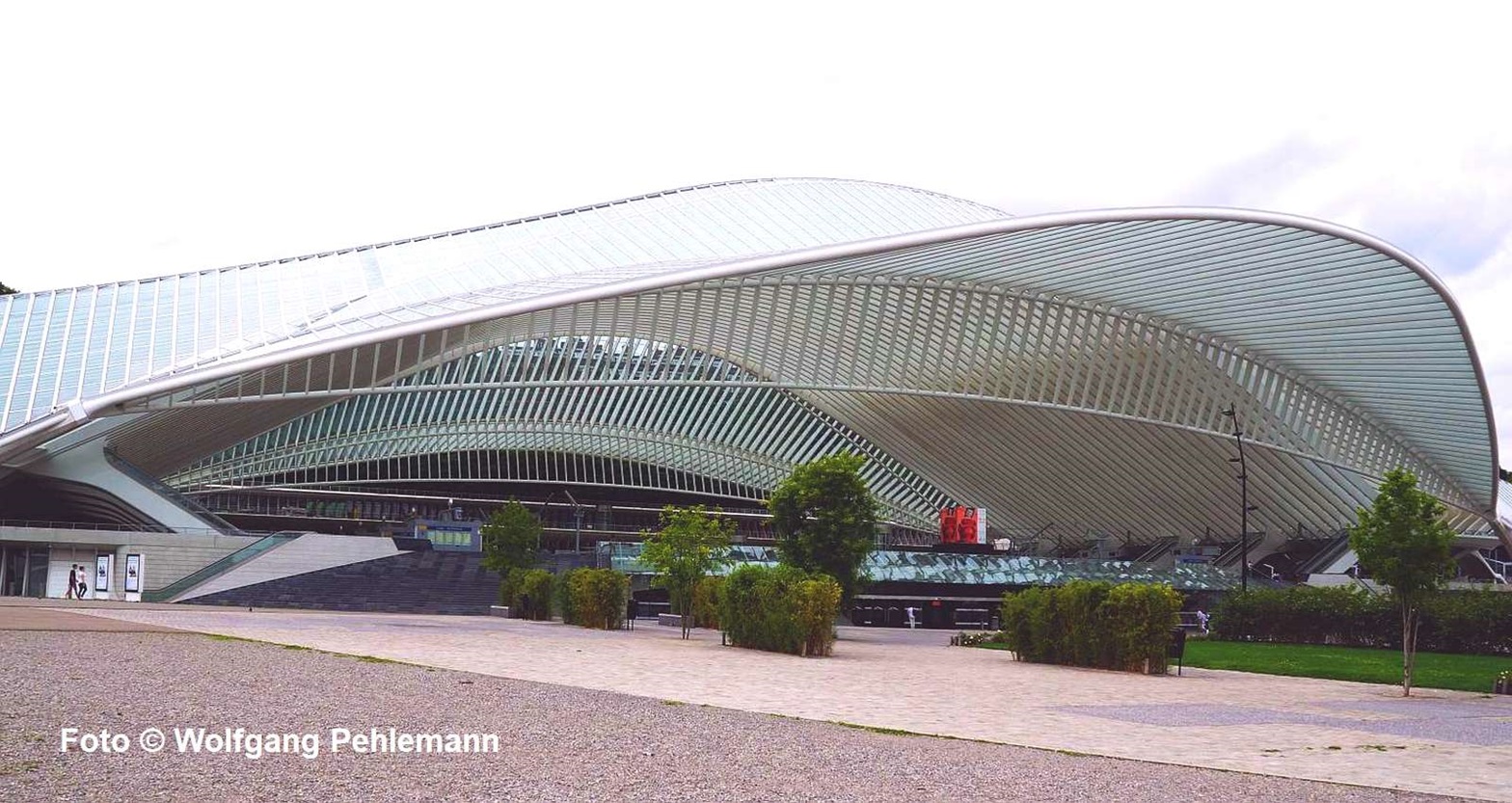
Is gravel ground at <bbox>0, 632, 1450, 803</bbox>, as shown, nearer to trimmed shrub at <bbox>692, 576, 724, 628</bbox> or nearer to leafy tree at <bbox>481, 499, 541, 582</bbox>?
trimmed shrub at <bbox>692, 576, 724, 628</bbox>

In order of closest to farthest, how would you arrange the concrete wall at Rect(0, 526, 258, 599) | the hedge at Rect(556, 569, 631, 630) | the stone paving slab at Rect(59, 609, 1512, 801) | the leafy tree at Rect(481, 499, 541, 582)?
the stone paving slab at Rect(59, 609, 1512, 801) → the hedge at Rect(556, 569, 631, 630) → the concrete wall at Rect(0, 526, 258, 599) → the leafy tree at Rect(481, 499, 541, 582)

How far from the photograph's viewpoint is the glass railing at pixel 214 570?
4106 centimetres

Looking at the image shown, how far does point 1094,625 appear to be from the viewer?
2453cm

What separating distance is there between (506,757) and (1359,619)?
28585 millimetres

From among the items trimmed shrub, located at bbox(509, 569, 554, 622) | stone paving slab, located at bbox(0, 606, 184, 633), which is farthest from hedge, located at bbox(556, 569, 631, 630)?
stone paving slab, located at bbox(0, 606, 184, 633)

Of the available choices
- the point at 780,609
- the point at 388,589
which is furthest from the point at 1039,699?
the point at 388,589

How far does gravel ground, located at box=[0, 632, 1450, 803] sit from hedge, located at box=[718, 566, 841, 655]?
1110 cm

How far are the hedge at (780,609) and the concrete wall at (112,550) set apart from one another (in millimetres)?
23768

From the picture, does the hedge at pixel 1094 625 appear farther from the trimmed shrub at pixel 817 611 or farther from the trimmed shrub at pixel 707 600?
the trimmed shrub at pixel 707 600

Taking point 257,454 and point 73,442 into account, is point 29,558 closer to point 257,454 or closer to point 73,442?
point 73,442

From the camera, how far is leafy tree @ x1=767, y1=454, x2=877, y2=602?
3253 centimetres

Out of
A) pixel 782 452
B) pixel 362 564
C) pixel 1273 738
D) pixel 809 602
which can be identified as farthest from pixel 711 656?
pixel 782 452

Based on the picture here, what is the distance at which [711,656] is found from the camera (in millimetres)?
23859

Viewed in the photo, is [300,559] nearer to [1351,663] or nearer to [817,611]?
[817,611]
